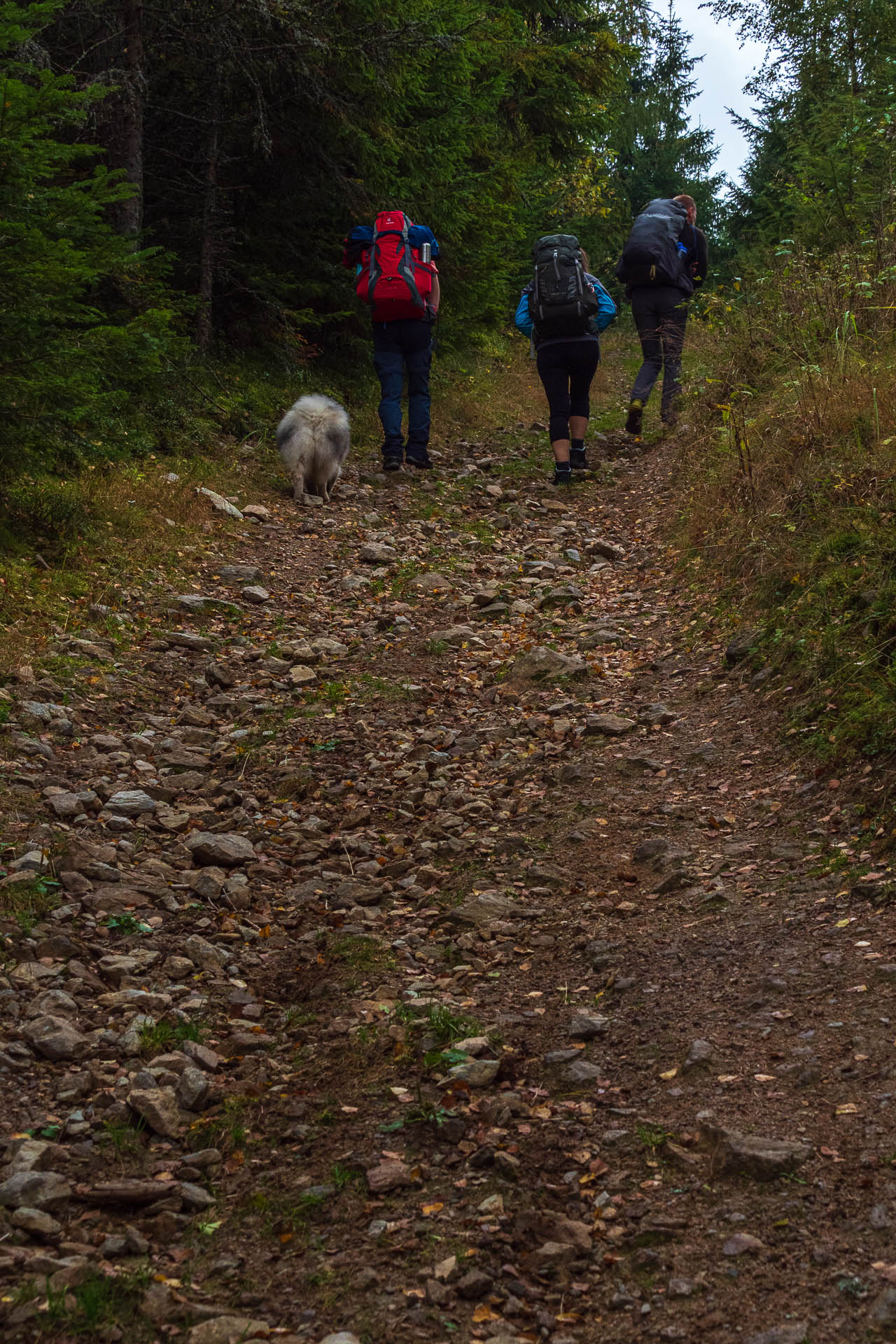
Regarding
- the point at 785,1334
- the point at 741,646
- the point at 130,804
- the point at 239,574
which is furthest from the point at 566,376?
the point at 785,1334

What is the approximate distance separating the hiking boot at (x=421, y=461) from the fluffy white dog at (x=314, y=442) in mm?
1465

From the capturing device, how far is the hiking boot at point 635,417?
1234 cm

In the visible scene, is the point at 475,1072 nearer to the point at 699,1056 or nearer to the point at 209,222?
the point at 699,1056

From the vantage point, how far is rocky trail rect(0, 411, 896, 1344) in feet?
7.97

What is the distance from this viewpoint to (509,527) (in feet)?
31.7

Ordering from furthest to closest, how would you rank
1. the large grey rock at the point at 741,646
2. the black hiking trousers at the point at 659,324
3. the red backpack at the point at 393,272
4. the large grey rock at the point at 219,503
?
the black hiking trousers at the point at 659,324 < the red backpack at the point at 393,272 < the large grey rock at the point at 219,503 < the large grey rock at the point at 741,646

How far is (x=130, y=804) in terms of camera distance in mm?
4820

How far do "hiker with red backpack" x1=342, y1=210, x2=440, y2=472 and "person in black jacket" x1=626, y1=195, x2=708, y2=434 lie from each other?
2.36 m

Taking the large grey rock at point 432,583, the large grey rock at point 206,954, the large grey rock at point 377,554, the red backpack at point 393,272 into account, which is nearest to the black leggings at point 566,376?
the red backpack at point 393,272

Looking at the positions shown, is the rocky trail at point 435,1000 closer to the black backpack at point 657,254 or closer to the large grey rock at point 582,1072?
the large grey rock at point 582,1072

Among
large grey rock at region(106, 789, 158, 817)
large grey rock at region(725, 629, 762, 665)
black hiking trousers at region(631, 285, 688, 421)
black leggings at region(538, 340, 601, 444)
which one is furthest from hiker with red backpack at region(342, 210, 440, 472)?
large grey rock at region(106, 789, 158, 817)

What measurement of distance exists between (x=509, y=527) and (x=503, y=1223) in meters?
7.53

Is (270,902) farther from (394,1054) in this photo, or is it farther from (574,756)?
(574,756)

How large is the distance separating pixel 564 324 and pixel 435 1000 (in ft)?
25.6
